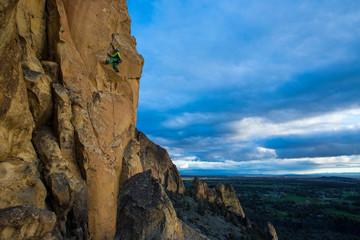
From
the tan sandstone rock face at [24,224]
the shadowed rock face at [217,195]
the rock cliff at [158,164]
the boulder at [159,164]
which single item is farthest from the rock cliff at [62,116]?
the shadowed rock face at [217,195]

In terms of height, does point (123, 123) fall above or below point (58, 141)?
above

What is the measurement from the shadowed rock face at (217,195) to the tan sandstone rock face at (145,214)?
48.3 metres

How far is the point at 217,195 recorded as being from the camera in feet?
214

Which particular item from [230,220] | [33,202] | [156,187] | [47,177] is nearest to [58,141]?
[47,177]

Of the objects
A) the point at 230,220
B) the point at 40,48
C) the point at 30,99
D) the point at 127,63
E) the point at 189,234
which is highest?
the point at 127,63

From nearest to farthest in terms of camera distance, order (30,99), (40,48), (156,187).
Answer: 1. (30,99)
2. (40,48)
3. (156,187)

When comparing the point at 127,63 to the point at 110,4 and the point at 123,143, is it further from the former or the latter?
the point at 123,143

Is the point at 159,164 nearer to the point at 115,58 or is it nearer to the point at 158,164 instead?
the point at 158,164

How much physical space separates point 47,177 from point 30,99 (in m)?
4.01

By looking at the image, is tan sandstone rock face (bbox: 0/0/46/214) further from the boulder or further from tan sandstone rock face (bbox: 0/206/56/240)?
the boulder

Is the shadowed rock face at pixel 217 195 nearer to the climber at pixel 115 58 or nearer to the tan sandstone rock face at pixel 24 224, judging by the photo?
the climber at pixel 115 58

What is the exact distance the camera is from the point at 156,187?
A: 1482 cm

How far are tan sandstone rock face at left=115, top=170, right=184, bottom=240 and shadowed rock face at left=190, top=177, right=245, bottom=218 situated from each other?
159 feet

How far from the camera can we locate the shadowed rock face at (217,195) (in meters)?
61.4
